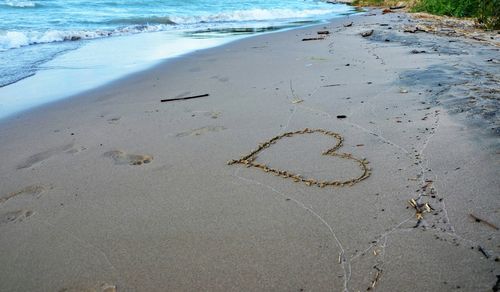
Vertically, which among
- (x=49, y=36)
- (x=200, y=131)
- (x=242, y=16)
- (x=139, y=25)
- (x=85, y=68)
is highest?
(x=242, y=16)

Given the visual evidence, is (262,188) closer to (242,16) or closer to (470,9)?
(470,9)

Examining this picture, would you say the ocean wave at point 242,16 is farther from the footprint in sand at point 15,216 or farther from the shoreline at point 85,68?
the footprint in sand at point 15,216

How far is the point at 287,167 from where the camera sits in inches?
113

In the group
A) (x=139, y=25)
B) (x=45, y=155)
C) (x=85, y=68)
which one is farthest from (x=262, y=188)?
(x=139, y=25)

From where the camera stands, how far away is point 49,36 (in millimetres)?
10664

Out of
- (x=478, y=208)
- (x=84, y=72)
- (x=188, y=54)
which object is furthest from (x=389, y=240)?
(x=188, y=54)

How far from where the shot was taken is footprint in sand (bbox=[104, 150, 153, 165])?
10.3 feet

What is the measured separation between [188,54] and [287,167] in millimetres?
5647

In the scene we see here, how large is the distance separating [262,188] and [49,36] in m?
10.6

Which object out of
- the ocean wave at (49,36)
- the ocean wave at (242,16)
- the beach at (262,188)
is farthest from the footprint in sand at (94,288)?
the ocean wave at (242,16)

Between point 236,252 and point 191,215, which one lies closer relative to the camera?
point 236,252

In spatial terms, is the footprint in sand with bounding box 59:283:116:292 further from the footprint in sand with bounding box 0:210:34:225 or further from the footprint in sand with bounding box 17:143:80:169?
the footprint in sand with bounding box 17:143:80:169

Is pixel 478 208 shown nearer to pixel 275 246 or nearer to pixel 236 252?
pixel 275 246

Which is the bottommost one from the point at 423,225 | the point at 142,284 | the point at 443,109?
the point at 142,284
